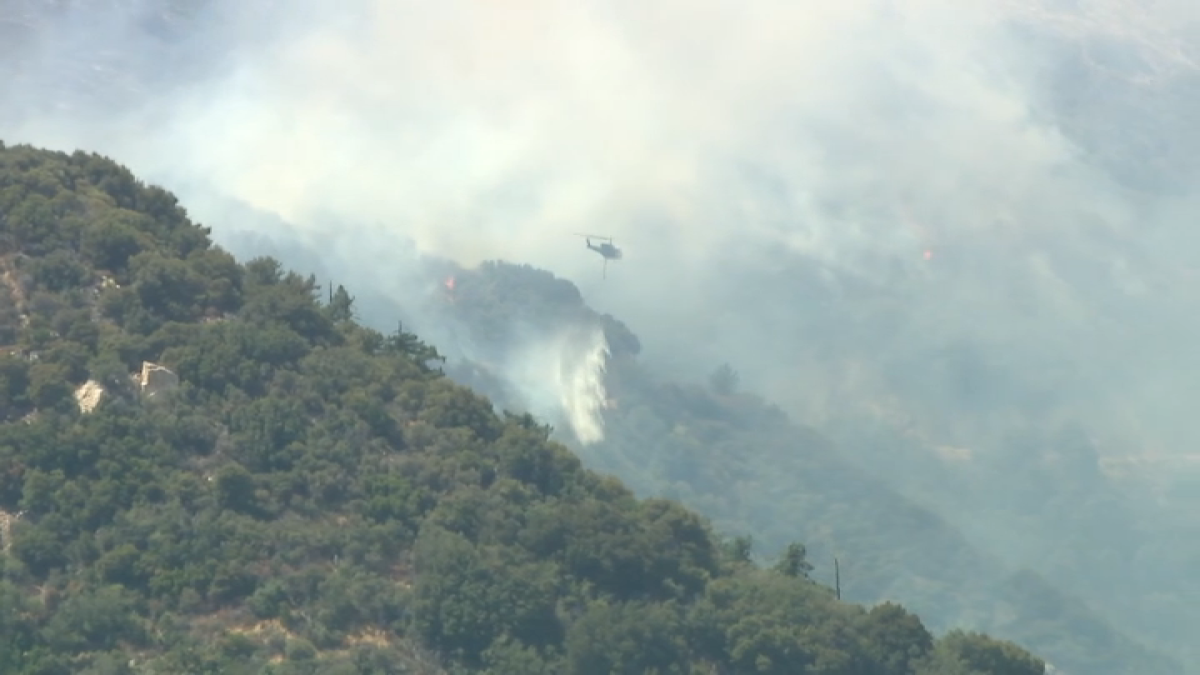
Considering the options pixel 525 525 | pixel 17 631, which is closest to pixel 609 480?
pixel 525 525

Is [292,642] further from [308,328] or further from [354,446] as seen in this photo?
[308,328]

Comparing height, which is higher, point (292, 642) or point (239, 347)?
point (239, 347)

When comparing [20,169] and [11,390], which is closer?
[11,390]

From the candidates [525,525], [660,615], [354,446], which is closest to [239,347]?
[354,446]

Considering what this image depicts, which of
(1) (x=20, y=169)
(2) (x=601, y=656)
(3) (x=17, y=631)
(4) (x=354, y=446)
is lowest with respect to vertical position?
(3) (x=17, y=631)

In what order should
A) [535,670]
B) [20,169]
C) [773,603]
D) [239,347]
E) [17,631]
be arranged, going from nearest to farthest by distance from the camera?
[17,631] < [535,670] < [773,603] < [239,347] < [20,169]

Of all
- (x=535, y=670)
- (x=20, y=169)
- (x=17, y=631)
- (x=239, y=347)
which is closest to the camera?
(x=17, y=631)

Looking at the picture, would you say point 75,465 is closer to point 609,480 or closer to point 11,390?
point 11,390
